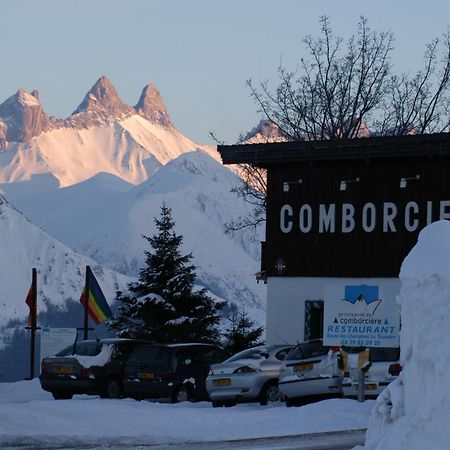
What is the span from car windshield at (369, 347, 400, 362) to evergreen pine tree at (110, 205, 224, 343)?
1000 inches

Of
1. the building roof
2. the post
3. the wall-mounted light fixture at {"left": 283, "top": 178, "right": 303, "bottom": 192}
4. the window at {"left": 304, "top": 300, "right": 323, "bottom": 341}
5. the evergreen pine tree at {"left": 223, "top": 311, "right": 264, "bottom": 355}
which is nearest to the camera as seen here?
the post

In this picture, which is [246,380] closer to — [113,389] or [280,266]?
[113,389]

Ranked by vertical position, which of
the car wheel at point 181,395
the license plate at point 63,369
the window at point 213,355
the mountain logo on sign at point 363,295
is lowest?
the car wheel at point 181,395

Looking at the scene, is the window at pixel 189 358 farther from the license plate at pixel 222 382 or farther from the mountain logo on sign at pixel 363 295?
the mountain logo on sign at pixel 363 295

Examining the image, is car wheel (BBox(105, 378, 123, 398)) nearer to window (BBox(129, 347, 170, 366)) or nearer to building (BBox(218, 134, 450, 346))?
window (BBox(129, 347, 170, 366))

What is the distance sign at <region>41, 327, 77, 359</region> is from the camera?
1736 inches

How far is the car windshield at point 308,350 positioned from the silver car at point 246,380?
45.2 inches

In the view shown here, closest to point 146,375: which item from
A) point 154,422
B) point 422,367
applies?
point 154,422

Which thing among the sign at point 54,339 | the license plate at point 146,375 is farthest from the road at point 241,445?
the sign at point 54,339

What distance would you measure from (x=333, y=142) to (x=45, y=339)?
1344cm

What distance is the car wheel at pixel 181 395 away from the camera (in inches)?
1146

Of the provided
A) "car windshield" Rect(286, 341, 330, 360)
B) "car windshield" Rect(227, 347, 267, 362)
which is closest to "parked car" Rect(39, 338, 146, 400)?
"car windshield" Rect(227, 347, 267, 362)

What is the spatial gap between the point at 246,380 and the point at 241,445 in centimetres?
999

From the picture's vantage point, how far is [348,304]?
79.7ft
